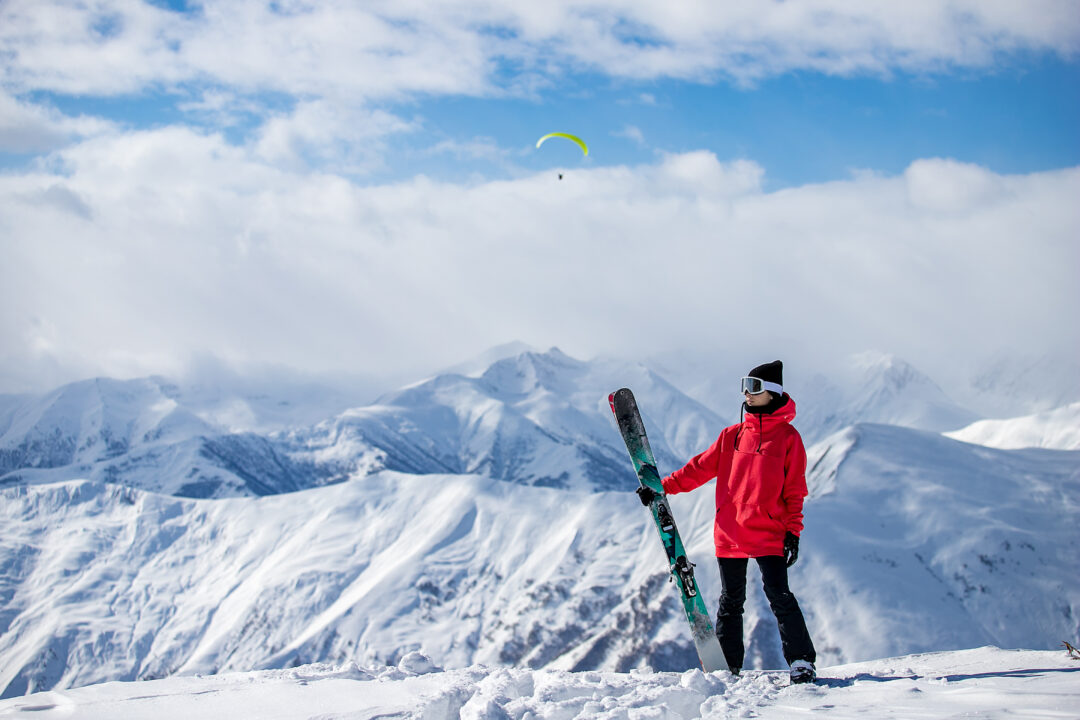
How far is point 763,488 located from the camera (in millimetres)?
10844

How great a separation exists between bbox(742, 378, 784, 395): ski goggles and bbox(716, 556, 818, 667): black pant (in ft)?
6.97

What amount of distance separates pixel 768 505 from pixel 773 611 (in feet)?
4.25

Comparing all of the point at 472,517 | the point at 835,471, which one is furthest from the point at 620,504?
the point at 835,471

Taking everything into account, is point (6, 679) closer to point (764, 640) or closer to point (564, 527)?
point (564, 527)

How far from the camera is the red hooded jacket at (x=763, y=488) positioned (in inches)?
426

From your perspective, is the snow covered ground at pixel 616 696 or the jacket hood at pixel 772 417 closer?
the snow covered ground at pixel 616 696

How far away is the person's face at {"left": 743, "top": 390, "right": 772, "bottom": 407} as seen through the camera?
35.7ft

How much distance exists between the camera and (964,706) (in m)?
8.52

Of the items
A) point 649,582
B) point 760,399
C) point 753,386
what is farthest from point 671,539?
point 649,582

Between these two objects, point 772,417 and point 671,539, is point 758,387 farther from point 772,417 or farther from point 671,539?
point 671,539

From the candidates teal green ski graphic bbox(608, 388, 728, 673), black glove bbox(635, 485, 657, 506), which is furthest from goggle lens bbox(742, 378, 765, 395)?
black glove bbox(635, 485, 657, 506)

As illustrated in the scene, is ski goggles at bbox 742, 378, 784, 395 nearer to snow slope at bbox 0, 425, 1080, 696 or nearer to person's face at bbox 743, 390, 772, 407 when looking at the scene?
person's face at bbox 743, 390, 772, 407

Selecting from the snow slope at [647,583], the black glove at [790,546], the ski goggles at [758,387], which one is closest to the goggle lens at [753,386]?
the ski goggles at [758,387]

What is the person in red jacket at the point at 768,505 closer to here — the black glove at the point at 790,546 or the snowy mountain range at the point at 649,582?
the black glove at the point at 790,546
